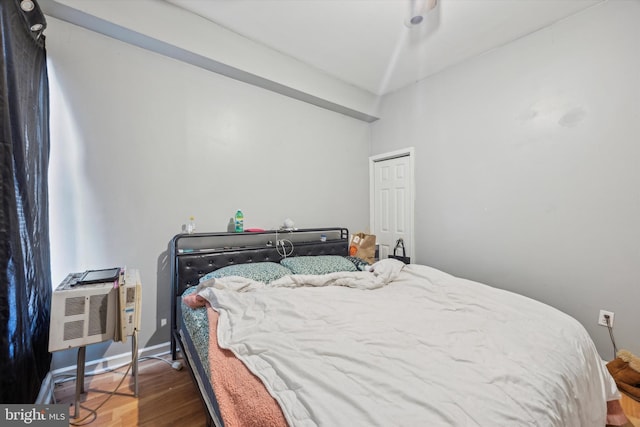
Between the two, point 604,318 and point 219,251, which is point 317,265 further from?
point 604,318

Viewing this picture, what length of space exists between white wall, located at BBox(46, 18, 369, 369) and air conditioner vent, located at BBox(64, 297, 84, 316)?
62cm

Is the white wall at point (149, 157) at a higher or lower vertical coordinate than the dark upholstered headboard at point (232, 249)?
higher

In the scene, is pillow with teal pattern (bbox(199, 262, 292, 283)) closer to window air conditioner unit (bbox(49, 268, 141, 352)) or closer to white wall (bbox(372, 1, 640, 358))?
window air conditioner unit (bbox(49, 268, 141, 352))

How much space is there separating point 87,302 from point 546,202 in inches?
→ 136

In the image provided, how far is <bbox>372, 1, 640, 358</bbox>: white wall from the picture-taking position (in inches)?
74.2

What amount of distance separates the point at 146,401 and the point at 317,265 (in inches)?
60.0

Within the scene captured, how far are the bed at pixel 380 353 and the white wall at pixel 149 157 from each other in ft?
1.20

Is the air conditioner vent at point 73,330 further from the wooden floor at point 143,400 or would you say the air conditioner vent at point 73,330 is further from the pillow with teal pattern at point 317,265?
the pillow with teal pattern at point 317,265

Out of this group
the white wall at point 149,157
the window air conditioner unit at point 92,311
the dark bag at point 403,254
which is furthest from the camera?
the dark bag at point 403,254

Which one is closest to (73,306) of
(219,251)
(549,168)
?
(219,251)

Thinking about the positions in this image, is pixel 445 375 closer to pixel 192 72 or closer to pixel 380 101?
pixel 192 72

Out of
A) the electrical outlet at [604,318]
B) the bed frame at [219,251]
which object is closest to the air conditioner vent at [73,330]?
the bed frame at [219,251]

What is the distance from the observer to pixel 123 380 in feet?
5.98

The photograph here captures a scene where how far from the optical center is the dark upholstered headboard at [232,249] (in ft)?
6.84
